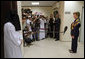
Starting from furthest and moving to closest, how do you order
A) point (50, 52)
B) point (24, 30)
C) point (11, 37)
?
point (24, 30)
point (50, 52)
point (11, 37)

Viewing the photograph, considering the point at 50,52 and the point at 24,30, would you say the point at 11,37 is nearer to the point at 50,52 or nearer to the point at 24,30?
the point at 50,52

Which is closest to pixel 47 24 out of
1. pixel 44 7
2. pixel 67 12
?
pixel 67 12

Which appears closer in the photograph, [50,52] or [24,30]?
[50,52]

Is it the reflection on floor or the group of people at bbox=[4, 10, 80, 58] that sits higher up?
the group of people at bbox=[4, 10, 80, 58]

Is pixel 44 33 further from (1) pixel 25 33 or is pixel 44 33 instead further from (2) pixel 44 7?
(2) pixel 44 7

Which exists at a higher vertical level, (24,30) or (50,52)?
(24,30)

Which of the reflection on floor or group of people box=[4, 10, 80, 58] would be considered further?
the reflection on floor

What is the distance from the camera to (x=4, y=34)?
1.67 m

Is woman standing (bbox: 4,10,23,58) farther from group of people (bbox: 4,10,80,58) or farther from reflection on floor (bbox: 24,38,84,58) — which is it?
reflection on floor (bbox: 24,38,84,58)

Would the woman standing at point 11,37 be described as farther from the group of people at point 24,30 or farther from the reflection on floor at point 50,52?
the reflection on floor at point 50,52

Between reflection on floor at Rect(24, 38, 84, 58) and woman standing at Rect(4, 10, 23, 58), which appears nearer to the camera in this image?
woman standing at Rect(4, 10, 23, 58)

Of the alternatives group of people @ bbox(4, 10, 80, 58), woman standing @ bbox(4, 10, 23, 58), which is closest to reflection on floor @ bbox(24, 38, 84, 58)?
group of people @ bbox(4, 10, 80, 58)

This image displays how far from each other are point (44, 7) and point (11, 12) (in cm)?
717

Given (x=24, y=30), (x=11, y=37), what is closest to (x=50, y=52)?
(x=24, y=30)
